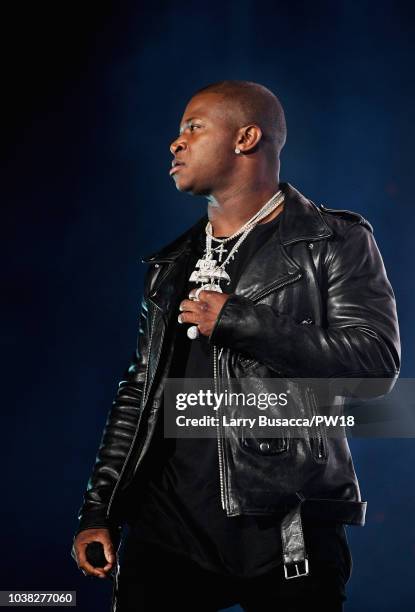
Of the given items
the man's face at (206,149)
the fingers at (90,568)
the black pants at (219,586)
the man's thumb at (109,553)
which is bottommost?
the black pants at (219,586)

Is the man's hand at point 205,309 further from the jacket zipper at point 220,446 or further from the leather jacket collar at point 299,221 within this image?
the leather jacket collar at point 299,221

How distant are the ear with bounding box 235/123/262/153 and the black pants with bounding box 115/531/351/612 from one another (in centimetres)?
108

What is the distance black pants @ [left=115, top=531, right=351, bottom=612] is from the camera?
184 centimetres

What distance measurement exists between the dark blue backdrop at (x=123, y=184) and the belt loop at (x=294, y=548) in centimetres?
209

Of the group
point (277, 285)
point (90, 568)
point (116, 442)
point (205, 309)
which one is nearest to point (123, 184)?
point (116, 442)

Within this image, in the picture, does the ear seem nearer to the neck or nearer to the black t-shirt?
the neck

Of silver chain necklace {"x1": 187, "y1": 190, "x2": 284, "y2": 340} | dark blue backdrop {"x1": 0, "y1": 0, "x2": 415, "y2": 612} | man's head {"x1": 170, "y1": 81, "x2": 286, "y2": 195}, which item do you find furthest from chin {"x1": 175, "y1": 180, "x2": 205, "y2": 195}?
dark blue backdrop {"x1": 0, "y1": 0, "x2": 415, "y2": 612}

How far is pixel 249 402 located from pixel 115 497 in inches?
18.6

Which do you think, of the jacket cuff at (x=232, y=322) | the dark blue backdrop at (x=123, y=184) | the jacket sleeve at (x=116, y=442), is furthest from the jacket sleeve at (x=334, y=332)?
the dark blue backdrop at (x=123, y=184)

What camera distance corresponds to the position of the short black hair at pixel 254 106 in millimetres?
2326

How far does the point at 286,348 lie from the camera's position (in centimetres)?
185

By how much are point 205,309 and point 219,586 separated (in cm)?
69

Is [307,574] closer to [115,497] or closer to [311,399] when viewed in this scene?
[311,399]

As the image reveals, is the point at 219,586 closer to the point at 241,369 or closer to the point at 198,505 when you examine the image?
the point at 198,505
